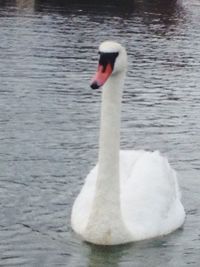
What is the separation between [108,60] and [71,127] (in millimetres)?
8943

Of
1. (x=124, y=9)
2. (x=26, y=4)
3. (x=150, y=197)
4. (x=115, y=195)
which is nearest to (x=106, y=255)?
(x=115, y=195)

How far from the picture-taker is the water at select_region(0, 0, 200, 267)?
486 inches

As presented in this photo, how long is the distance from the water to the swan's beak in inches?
103

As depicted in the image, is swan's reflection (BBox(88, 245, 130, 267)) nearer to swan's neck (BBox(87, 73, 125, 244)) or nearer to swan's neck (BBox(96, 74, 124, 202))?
swan's neck (BBox(87, 73, 125, 244))

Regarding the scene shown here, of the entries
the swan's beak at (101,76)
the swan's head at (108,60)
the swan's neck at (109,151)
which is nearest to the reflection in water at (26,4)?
the swan's neck at (109,151)

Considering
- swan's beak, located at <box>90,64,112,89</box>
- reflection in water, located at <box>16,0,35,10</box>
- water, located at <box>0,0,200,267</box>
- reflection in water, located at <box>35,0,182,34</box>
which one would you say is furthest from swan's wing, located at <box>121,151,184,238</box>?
reflection in water, located at <box>16,0,35,10</box>

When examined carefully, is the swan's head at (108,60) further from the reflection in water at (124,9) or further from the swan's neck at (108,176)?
the reflection in water at (124,9)

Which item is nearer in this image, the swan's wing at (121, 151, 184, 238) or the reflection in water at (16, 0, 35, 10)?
the swan's wing at (121, 151, 184, 238)

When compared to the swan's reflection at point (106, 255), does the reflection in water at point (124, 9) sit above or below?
below

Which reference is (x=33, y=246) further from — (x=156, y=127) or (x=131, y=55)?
(x=131, y=55)

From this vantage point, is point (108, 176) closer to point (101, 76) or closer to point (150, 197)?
point (150, 197)

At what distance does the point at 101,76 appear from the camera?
438 inches

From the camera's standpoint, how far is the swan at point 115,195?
11.8 meters

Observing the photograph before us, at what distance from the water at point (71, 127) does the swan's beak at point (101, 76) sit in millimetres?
2606
